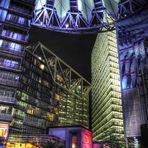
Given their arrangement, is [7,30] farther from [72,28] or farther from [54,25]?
[72,28]

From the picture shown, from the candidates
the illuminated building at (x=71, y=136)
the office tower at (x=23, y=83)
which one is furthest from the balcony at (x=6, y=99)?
the illuminated building at (x=71, y=136)

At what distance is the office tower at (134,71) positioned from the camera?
140 feet

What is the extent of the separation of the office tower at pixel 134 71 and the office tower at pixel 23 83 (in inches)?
786

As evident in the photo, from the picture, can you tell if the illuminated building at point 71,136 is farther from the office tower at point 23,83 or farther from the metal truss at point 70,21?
the metal truss at point 70,21

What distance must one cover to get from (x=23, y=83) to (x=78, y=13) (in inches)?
1253

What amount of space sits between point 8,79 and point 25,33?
1298 centimetres

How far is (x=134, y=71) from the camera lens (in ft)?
154

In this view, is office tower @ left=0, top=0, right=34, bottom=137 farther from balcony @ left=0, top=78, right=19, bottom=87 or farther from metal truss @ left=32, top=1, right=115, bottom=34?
metal truss @ left=32, top=1, right=115, bottom=34

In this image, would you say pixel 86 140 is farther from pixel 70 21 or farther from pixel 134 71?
pixel 70 21

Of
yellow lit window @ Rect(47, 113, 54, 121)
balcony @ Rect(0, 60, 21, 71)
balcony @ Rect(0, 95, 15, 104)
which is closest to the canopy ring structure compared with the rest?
balcony @ Rect(0, 60, 21, 71)

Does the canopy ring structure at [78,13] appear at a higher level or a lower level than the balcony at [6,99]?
higher

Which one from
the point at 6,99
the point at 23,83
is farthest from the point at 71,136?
the point at 23,83

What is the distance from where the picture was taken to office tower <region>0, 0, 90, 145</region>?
4984 cm

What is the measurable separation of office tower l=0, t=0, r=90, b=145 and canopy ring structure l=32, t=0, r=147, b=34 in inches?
235
